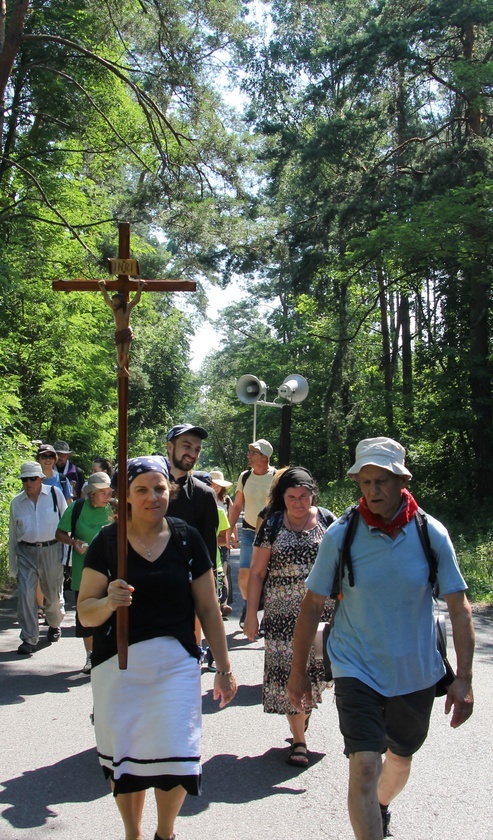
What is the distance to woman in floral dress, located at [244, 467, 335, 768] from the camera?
557 centimetres

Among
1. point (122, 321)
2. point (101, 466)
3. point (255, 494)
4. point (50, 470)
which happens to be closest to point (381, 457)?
point (122, 321)

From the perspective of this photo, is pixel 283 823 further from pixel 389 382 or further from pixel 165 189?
pixel 389 382

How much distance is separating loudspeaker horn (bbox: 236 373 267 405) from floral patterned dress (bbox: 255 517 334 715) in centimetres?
942

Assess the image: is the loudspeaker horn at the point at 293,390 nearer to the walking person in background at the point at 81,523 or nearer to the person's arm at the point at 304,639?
the walking person in background at the point at 81,523

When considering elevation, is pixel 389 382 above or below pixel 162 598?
above

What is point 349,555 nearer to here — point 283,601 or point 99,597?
point 99,597

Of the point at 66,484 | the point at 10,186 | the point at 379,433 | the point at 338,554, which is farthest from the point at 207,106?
the point at 379,433

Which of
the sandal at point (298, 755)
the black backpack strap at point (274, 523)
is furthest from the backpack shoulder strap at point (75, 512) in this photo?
the sandal at point (298, 755)

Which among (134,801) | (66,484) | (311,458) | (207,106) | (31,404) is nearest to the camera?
(134,801)

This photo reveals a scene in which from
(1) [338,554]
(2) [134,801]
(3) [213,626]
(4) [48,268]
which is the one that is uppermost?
(4) [48,268]

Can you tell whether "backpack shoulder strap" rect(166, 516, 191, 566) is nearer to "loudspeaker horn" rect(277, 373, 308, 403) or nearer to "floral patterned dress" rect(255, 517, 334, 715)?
"floral patterned dress" rect(255, 517, 334, 715)

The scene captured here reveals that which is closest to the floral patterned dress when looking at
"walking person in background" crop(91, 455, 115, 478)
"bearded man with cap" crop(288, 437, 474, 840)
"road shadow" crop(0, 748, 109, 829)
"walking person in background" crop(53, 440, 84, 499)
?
"road shadow" crop(0, 748, 109, 829)

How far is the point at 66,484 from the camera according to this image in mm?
11398

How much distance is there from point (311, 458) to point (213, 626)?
33440mm
